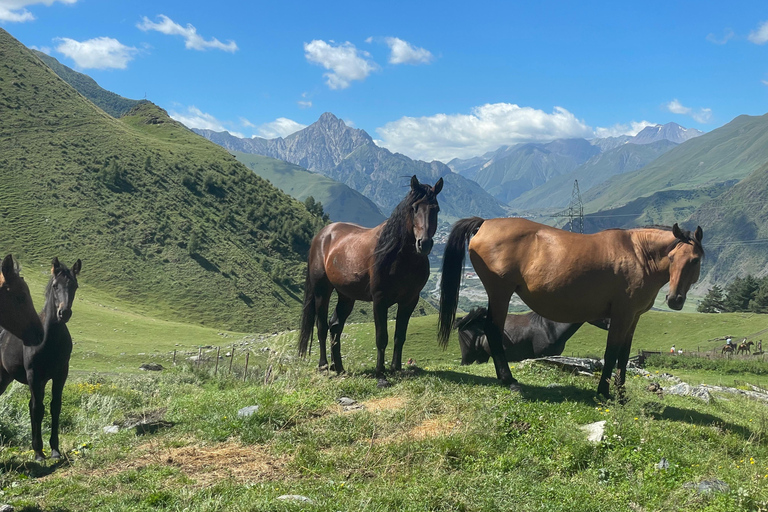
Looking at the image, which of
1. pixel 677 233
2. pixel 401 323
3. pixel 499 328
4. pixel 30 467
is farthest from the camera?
pixel 401 323

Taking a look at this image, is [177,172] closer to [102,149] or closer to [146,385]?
[102,149]

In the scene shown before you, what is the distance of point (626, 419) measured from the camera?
7.43 meters

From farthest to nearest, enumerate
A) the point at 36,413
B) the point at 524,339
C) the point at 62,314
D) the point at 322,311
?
the point at 524,339 < the point at 322,311 < the point at 36,413 < the point at 62,314

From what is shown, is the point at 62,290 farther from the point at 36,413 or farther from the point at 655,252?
the point at 655,252

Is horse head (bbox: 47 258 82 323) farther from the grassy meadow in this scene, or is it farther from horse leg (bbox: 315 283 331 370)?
horse leg (bbox: 315 283 331 370)

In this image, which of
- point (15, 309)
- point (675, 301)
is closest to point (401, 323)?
point (675, 301)

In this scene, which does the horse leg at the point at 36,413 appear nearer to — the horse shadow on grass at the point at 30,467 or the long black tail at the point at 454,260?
the horse shadow on grass at the point at 30,467

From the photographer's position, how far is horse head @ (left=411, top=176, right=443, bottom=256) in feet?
29.2

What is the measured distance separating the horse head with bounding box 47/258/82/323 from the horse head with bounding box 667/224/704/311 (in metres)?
8.85

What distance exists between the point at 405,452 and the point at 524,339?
10943mm

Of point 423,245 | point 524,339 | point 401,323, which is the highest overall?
point 423,245

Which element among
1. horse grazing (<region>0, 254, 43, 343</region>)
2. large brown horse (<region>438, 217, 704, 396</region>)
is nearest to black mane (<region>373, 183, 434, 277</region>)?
large brown horse (<region>438, 217, 704, 396</region>)

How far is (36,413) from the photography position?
8.50m

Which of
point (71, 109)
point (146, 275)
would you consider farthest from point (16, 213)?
point (71, 109)
